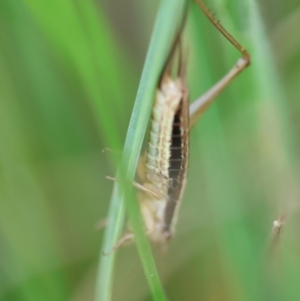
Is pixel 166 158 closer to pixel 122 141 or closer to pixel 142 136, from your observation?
pixel 122 141

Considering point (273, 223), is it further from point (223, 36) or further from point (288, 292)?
point (223, 36)

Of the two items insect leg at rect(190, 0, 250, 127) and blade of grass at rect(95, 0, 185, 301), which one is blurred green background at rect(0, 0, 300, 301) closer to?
insect leg at rect(190, 0, 250, 127)

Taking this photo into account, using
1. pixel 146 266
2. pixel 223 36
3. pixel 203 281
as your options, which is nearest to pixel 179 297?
pixel 203 281

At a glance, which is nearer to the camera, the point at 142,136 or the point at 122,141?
the point at 142,136

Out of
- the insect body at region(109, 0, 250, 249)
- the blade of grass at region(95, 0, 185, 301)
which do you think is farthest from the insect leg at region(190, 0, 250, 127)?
the blade of grass at region(95, 0, 185, 301)

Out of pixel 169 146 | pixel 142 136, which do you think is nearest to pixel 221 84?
pixel 169 146
